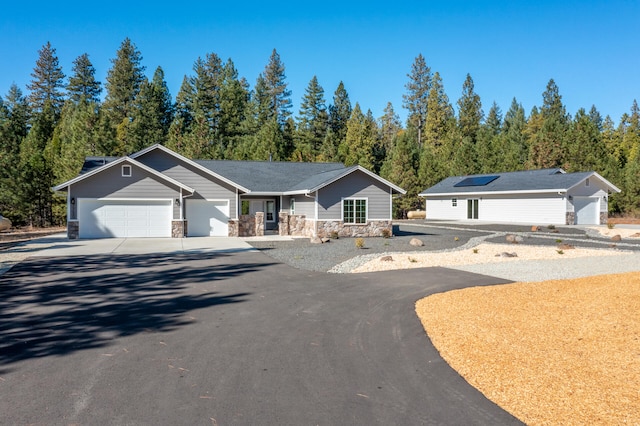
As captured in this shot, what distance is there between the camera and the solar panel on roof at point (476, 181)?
40.2m

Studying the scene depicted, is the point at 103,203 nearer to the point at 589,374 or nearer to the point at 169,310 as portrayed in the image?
the point at 169,310

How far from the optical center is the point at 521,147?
54.5 meters

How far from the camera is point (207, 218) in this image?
2511 cm

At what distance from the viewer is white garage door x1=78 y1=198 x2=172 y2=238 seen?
22625mm

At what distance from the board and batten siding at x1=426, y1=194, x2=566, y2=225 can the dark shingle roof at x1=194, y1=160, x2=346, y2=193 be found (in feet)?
49.0

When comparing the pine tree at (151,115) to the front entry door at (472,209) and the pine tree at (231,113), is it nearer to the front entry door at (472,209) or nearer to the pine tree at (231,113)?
the pine tree at (231,113)

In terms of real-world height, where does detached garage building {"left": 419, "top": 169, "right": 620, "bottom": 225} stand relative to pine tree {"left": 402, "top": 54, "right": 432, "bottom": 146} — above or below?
below

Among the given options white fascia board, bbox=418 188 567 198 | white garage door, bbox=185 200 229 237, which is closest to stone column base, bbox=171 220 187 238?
white garage door, bbox=185 200 229 237

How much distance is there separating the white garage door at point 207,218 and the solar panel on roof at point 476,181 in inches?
958

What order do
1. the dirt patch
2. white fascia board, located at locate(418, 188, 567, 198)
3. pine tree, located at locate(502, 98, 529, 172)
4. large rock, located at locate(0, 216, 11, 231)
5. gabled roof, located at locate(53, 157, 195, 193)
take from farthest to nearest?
pine tree, located at locate(502, 98, 529, 172), white fascia board, located at locate(418, 188, 567, 198), large rock, located at locate(0, 216, 11, 231), gabled roof, located at locate(53, 157, 195, 193), the dirt patch

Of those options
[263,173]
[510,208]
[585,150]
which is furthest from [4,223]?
[585,150]

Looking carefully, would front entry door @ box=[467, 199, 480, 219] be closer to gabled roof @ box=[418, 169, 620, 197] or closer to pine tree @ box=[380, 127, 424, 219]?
gabled roof @ box=[418, 169, 620, 197]

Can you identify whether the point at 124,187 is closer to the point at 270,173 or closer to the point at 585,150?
the point at 270,173

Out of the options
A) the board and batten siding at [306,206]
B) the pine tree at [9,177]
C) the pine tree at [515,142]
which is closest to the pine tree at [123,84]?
the pine tree at [9,177]
